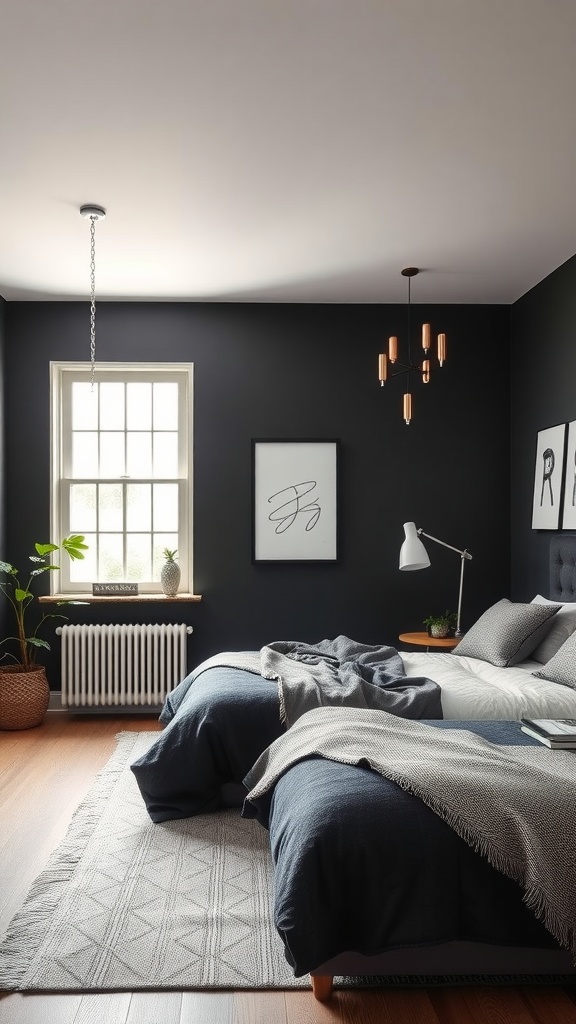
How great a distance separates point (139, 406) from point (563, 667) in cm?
334

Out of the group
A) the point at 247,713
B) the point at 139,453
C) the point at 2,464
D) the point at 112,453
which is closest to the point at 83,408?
the point at 112,453

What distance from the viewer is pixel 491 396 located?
552cm

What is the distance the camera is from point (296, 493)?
17.8 ft

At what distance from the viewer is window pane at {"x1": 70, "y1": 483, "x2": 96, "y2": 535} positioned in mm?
5469

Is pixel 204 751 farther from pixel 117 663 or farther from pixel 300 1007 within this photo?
pixel 117 663

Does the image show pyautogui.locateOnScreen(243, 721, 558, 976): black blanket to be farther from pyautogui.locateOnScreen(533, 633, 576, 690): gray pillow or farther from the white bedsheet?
pyautogui.locateOnScreen(533, 633, 576, 690): gray pillow

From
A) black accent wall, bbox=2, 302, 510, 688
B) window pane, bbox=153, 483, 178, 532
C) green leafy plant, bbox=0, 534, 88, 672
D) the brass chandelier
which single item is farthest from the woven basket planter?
the brass chandelier

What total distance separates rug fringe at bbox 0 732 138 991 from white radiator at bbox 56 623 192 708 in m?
1.23

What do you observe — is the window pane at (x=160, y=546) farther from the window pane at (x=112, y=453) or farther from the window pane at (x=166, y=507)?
the window pane at (x=112, y=453)

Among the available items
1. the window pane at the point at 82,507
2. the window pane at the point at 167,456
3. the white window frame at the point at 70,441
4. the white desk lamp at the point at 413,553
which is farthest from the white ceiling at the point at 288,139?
the white desk lamp at the point at 413,553

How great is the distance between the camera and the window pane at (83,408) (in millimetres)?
5488

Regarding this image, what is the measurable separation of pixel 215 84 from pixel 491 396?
332 centimetres

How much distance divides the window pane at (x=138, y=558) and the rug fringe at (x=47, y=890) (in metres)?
1.71

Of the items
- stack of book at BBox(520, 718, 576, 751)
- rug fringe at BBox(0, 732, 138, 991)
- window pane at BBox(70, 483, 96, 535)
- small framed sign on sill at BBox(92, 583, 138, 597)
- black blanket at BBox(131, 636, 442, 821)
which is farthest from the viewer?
window pane at BBox(70, 483, 96, 535)
